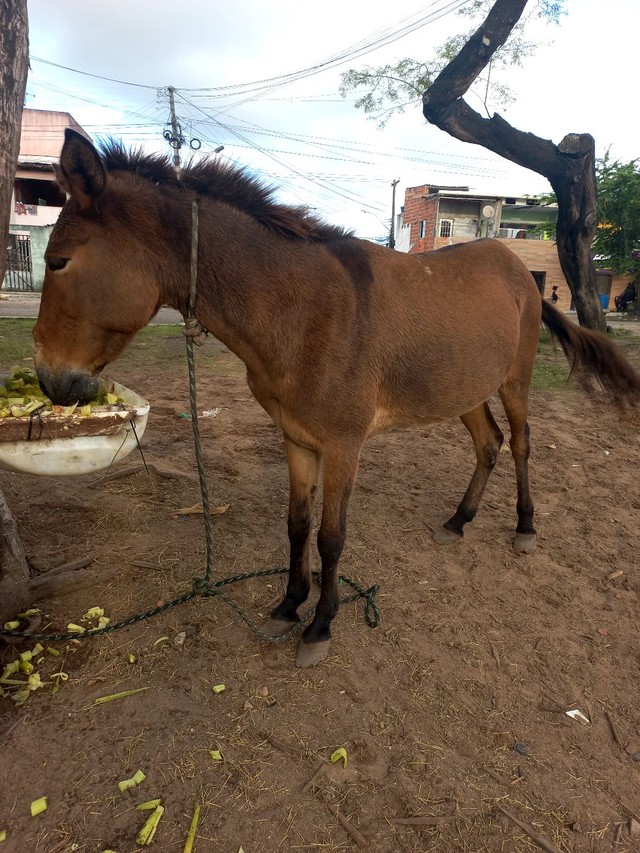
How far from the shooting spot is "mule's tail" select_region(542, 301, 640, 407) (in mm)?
4395

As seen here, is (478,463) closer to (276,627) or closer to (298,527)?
(298,527)

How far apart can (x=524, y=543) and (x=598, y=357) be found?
5.75 ft

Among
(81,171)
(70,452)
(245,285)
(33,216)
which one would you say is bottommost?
(70,452)

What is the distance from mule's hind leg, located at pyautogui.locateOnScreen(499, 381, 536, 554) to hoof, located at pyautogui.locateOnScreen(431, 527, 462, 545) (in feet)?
1.44

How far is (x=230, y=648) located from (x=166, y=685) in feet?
1.28

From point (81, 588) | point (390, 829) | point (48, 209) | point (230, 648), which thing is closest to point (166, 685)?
point (230, 648)

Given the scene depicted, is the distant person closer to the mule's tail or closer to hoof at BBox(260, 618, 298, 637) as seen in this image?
the mule's tail

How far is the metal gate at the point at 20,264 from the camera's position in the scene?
90.3 ft

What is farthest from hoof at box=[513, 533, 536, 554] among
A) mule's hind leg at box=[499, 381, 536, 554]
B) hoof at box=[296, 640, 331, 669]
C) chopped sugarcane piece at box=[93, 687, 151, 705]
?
chopped sugarcane piece at box=[93, 687, 151, 705]

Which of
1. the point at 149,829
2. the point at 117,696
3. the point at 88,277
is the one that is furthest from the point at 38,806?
the point at 88,277

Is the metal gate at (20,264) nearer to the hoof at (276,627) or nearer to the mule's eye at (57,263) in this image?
the mule's eye at (57,263)

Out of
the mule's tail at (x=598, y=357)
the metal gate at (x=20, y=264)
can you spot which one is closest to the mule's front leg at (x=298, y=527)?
the mule's tail at (x=598, y=357)

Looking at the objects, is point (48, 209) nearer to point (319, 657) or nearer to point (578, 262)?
point (578, 262)

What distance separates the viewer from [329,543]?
2799 mm
